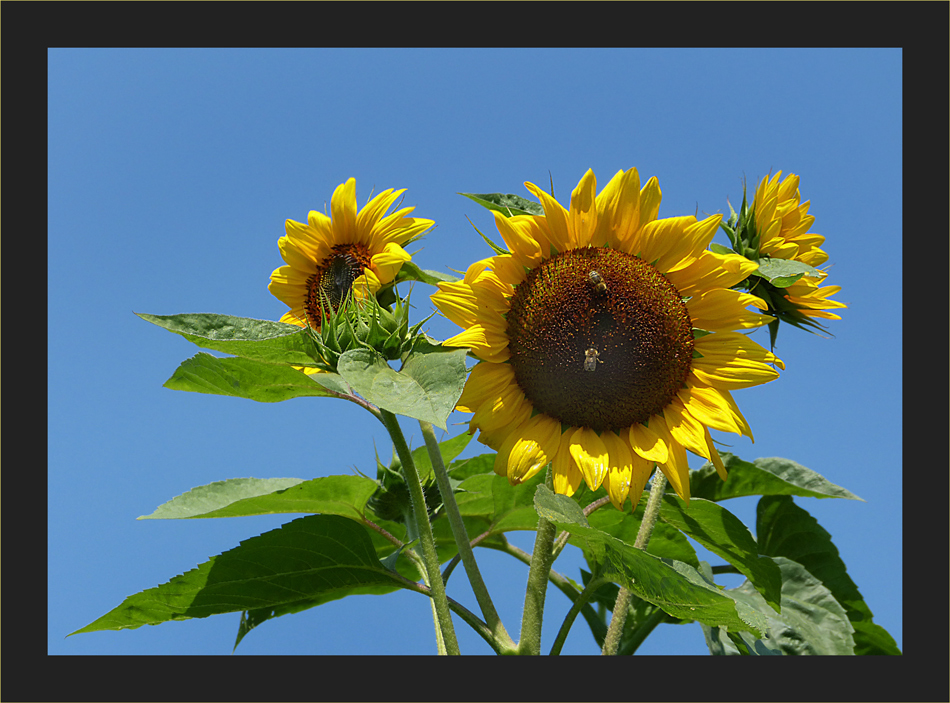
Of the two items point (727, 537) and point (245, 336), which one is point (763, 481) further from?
point (245, 336)

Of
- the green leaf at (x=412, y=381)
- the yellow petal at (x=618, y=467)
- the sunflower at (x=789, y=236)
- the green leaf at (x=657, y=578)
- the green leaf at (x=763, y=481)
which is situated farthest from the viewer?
the green leaf at (x=763, y=481)

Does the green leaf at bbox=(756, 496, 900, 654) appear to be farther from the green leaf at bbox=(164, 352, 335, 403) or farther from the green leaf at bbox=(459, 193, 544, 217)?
the green leaf at bbox=(164, 352, 335, 403)

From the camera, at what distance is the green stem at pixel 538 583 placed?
1.80 m

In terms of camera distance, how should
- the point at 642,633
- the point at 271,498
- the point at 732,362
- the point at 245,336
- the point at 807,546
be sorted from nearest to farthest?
1. the point at 245,336
2. the point at 732,362
3. the point at 271,498
4. the point at 642,633
5. the point at 807,546

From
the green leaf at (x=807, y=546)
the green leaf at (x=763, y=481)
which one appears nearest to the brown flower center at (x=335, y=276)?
the green leaf at (x=763, y=481)

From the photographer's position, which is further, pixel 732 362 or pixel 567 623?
pixel 567 623

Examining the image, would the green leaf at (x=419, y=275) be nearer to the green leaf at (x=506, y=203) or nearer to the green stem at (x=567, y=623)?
the green leaf at (x=506, y=203)

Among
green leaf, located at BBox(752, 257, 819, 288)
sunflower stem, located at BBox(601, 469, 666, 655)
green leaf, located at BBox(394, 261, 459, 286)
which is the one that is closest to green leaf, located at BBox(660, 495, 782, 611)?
sunflower stem, located at BBox(601, 469, 666, 655)

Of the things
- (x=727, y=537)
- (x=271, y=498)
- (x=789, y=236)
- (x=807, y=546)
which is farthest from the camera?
(x=807, y=546)

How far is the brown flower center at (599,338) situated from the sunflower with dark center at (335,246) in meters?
0.58

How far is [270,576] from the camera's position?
6.42ft

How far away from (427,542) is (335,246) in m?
0.91

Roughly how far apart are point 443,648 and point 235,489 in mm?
626

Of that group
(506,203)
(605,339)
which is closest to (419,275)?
(506,203)
